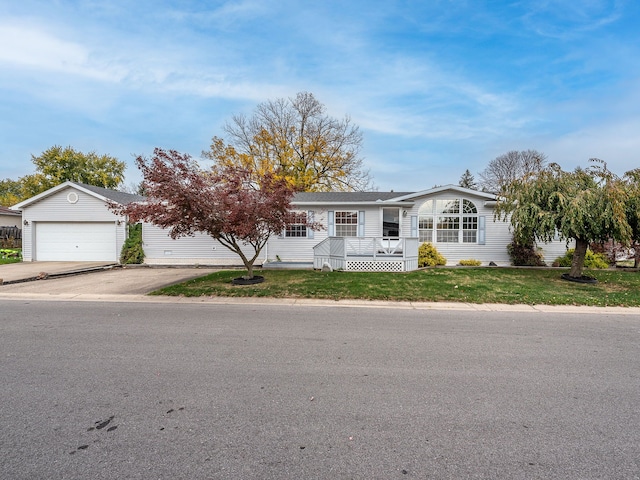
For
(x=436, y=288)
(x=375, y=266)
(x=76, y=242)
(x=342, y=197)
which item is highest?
(x=342, y=197)

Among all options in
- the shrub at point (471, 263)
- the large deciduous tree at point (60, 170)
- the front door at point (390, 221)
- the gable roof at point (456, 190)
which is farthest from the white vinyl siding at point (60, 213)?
the large deciduous tree at point (60, 170)

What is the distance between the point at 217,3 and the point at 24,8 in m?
5.27

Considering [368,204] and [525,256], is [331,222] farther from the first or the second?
[525,256]

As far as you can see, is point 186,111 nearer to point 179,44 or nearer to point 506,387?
point 179,44

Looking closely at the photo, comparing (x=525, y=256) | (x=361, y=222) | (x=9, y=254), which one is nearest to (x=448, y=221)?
(x=525, y=256)

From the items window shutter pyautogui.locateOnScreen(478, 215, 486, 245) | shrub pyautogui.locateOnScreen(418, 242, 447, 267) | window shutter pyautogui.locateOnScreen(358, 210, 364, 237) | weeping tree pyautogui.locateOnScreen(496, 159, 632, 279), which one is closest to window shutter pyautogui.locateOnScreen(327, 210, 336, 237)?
window shutter pyautogui.locateOnScreen(358, 210, 364, 237)

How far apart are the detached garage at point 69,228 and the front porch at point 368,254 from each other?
10146mm

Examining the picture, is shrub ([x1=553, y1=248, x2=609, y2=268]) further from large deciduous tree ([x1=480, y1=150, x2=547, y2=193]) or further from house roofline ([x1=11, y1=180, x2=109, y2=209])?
large deciduous tree ([x1=480, y1=150, x2=547, y2=193])

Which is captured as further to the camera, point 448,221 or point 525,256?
point 448,221

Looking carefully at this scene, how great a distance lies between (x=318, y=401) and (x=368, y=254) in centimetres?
1093

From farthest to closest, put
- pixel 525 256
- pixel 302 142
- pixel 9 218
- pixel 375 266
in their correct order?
pixel 302 142, pixel 9 218, pixel 525 256, pixel 375 266

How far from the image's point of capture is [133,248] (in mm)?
15633

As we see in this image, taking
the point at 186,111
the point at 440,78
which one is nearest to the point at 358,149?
the point at 440,78

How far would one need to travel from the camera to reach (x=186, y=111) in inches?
671
